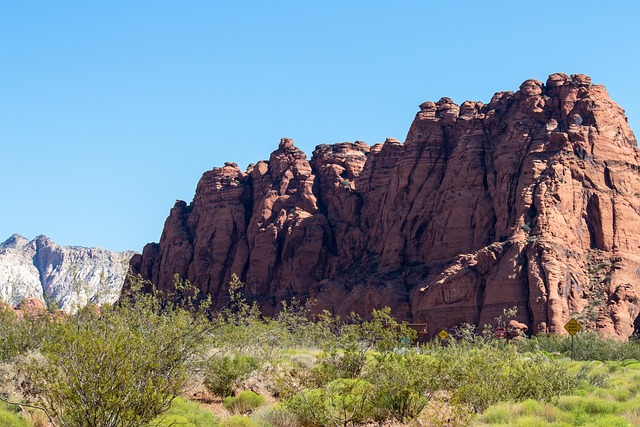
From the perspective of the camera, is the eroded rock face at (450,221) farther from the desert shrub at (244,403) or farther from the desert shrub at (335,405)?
the desert shrub at (335,405)

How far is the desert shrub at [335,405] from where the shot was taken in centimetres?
1803

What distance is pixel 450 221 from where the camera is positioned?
280 ft

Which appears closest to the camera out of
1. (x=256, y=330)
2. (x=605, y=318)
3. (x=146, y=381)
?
(x=146, y=381)

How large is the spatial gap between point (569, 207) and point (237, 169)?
56.5 m

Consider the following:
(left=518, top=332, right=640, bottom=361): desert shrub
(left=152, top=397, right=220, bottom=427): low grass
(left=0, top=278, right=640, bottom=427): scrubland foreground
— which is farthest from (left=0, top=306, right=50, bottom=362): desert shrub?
(left=518, top=332, right=640, bottom=361): desert shrub

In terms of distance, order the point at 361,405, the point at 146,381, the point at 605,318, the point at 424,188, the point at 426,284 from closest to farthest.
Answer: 1. the point at 146,381
2. the point at 361,405
3. the point at 605,318
4. the point at 426,284
5. the point at 424,188

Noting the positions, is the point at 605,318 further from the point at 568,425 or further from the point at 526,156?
the point at 568,425

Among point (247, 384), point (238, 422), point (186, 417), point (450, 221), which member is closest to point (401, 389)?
point (238, 422)

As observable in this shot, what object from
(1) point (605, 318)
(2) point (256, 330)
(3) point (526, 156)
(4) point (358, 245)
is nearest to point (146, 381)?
(2) point (256, 330)

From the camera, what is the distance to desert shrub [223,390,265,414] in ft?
74.9

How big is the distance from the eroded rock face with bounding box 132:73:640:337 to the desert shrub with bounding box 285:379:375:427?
1918 inches

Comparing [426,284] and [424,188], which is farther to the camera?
[424,188]

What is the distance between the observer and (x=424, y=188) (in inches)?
3617

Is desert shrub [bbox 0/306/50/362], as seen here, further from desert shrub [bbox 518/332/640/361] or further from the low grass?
desert shrub [bbox 518/332/640/361]
